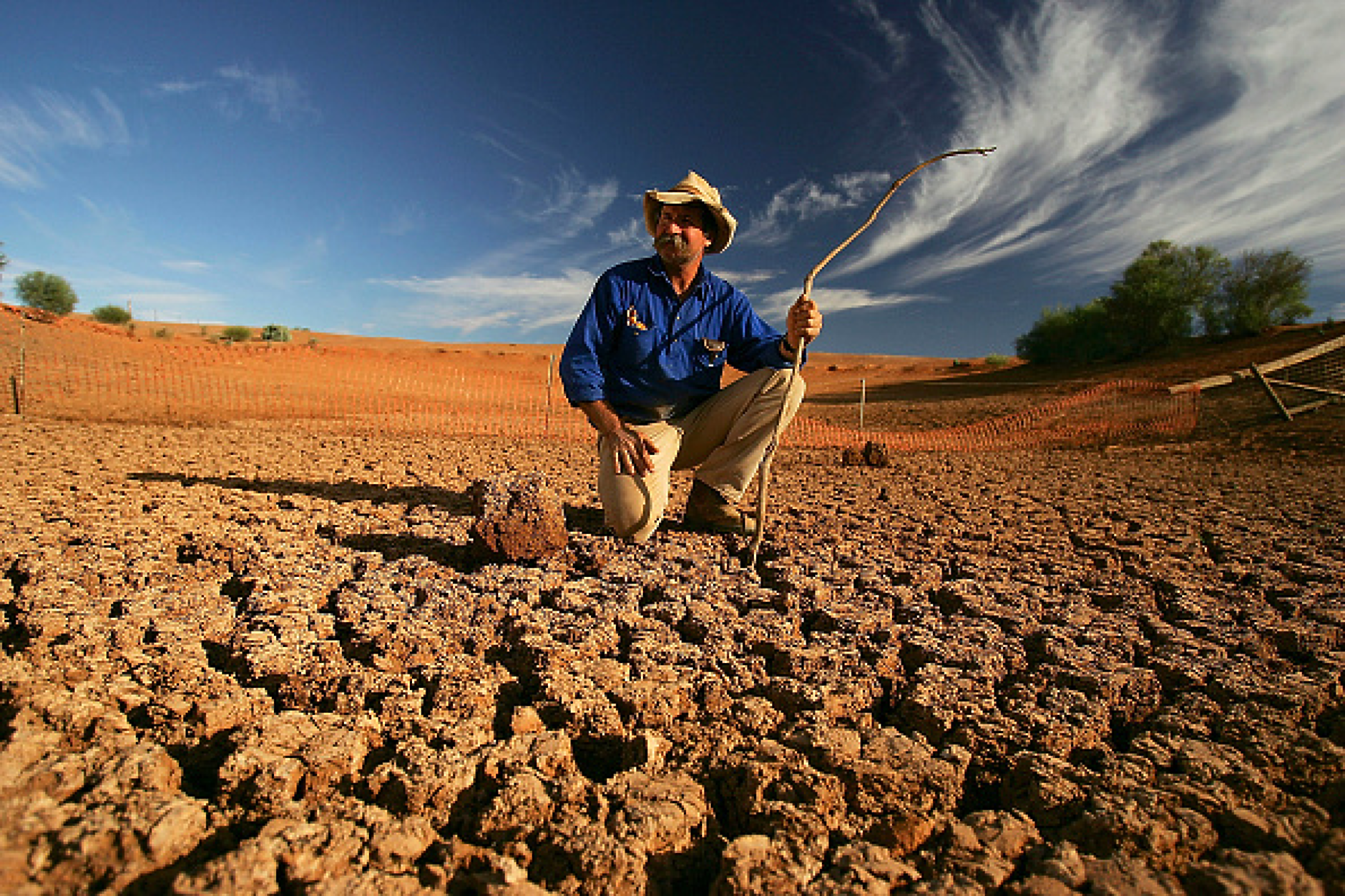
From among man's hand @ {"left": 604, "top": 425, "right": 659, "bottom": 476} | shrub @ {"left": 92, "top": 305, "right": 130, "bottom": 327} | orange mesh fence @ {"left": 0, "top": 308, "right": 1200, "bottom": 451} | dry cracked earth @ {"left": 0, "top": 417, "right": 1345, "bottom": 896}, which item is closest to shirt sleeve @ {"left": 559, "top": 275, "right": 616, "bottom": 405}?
man's hand @ {"left": 604, "top": 425, "right": 659, "bottom": 476}

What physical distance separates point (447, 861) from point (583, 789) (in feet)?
0.81

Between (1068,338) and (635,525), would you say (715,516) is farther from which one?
(1068,338)

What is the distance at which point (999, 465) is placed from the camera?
5441 mm

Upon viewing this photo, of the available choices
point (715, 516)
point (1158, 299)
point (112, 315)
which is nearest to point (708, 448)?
point (715, 516)

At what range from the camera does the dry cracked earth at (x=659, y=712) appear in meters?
0.93

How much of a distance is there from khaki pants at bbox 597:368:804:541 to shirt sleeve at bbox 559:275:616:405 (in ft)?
0.83

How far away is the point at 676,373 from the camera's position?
9.11ft

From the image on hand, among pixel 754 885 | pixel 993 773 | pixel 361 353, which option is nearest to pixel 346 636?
pixel 754 885

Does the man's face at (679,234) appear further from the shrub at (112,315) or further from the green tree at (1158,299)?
the shrub at (112,315)

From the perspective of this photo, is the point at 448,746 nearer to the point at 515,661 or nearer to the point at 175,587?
the point at 515,661

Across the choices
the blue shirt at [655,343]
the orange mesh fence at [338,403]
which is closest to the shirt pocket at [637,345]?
the blue shirt at [655,343]

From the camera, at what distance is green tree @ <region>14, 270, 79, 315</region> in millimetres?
31156

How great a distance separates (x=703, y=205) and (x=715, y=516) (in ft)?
4.59

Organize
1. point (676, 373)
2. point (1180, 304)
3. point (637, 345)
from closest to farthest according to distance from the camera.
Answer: point (637, 345) → point (676, 373) → point (1180, 304)
